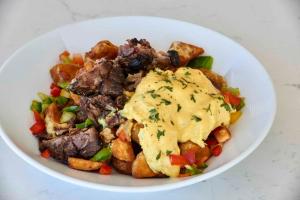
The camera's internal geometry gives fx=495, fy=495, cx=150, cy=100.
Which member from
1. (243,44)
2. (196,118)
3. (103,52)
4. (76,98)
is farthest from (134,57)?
(243,44)

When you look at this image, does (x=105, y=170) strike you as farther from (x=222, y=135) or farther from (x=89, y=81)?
(x=222, y=135)

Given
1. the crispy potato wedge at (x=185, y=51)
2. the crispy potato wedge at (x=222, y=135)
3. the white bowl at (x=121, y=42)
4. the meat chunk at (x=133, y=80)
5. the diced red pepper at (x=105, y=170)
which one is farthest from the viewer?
the crispy potato wedge at (x=185, y=51)

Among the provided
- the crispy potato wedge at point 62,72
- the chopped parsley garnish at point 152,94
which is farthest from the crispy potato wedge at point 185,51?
the crispy potato wedge at point 62,72

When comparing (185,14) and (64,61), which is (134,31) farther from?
(185,14)

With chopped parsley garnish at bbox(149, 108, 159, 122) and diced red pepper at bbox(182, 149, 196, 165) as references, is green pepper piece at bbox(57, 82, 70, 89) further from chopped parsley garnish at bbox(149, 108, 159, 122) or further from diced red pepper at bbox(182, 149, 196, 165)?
diced red pepper at bbox(182, 149, 196, 165)

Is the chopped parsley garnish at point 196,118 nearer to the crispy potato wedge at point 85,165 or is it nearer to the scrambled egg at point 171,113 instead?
the scrambled egg at point 171,113

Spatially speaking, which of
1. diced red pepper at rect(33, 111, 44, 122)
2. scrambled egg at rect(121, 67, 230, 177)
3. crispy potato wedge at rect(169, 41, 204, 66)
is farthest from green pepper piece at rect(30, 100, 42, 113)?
crispy potato wedge at rect(169, 41, 204, 66)
